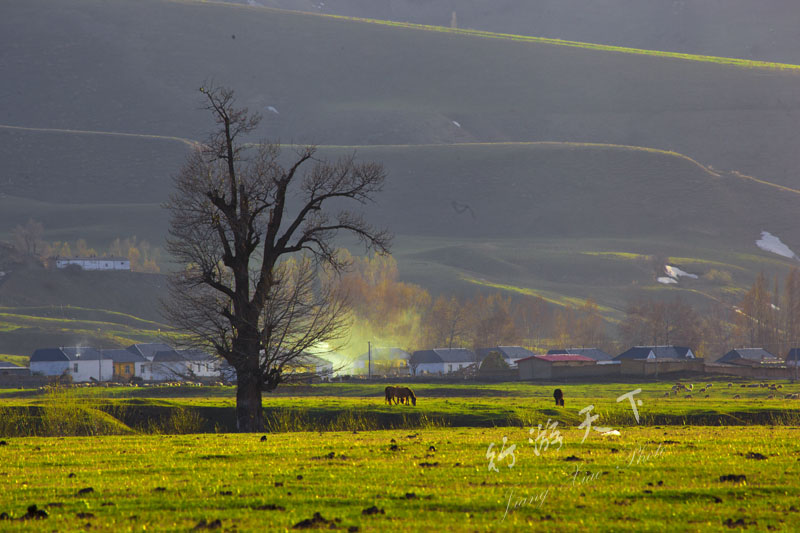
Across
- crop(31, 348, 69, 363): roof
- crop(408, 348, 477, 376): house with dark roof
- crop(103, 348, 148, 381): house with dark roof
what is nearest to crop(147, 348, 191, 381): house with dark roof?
crop(103, 348, 148, 381): house with dark roof

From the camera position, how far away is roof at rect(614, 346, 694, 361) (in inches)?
5246

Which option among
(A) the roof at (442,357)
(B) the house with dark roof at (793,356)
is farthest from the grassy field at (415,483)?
(A) the roof at (442,357)

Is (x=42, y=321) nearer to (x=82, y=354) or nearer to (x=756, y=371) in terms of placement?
(x=82, y=354)

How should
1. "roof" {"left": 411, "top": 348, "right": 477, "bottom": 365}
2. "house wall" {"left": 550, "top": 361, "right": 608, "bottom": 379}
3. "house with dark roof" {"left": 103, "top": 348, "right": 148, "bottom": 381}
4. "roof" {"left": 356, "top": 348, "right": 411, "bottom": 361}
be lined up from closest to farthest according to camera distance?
"house wall" {"left": 550, "top": 361, "right": 608, "bottom": 379} < "house with dark roof" {"left": 103, "top": 348, "right": 148, "bottom": 381} < "roof" {"left": 411, "top": 348, "right": 477, "bottom": 365} < "roof" {"left": 356, "top": 348, "right": 411, "bottom": 361}

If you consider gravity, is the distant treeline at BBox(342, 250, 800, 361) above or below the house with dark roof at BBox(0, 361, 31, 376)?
above

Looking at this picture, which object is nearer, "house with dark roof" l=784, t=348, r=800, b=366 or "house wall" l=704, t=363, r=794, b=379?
"house wall" l=704, t=363, r=794, b=379

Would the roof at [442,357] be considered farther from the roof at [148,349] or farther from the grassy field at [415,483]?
the grassy field at [415,483]

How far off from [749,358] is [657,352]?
22943 mm

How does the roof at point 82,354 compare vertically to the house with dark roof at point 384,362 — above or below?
above

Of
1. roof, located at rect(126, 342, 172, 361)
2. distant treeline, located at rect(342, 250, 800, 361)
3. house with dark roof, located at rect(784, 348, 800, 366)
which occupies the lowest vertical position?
house with dark roof, located at rect(784, 348, 800, 366)

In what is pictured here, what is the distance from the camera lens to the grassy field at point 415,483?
16.5 m

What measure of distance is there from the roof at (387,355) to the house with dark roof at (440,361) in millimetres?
5503

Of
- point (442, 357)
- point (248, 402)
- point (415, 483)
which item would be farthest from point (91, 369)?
point (415, 483)

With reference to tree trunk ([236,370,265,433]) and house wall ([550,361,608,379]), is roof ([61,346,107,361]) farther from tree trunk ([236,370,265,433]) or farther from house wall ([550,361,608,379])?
tree trunk ([236,370,265,433])
